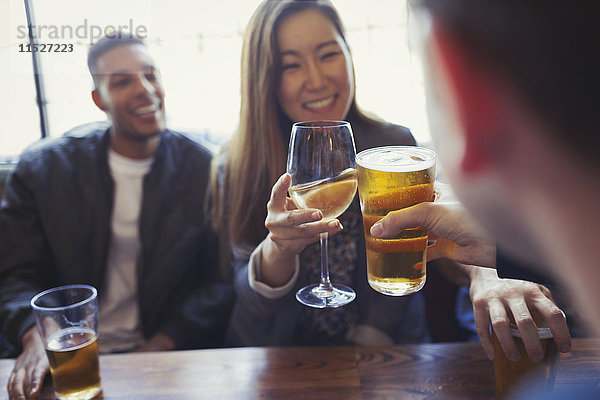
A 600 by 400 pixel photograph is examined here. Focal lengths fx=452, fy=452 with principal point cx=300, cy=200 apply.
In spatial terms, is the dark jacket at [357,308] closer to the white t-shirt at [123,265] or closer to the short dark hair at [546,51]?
the white t-shirt at [123,265]

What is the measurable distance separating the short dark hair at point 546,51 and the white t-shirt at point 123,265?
166 cm

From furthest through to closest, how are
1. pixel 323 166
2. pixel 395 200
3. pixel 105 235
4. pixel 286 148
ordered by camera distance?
pixel 105 235
pixel 286 148
pixel 323 166
pixel 395 200

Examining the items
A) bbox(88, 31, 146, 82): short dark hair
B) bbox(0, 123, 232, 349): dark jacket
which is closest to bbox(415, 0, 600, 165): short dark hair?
bbox(0, 123, 232, 349): dark jacket

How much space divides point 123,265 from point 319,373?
1.17m

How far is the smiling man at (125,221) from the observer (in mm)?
1747

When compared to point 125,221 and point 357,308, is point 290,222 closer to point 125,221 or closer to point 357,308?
point 357,308

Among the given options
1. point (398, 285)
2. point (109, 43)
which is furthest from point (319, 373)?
point (109, 43)

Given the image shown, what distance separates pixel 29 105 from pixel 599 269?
9.52 feet

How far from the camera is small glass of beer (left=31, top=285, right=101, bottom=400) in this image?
88cm

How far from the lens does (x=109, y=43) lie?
187cm

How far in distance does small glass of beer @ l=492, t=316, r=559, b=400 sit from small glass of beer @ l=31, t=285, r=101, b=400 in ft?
2.53

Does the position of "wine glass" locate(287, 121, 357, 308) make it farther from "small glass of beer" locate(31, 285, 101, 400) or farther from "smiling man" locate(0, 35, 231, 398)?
"smiling man" locate(0, 35, 231, 398)

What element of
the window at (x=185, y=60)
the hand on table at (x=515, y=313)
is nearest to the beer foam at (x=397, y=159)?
the hand on table at (x=515, y=313)

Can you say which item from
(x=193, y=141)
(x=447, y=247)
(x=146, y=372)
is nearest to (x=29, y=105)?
(x=193, y=141)
